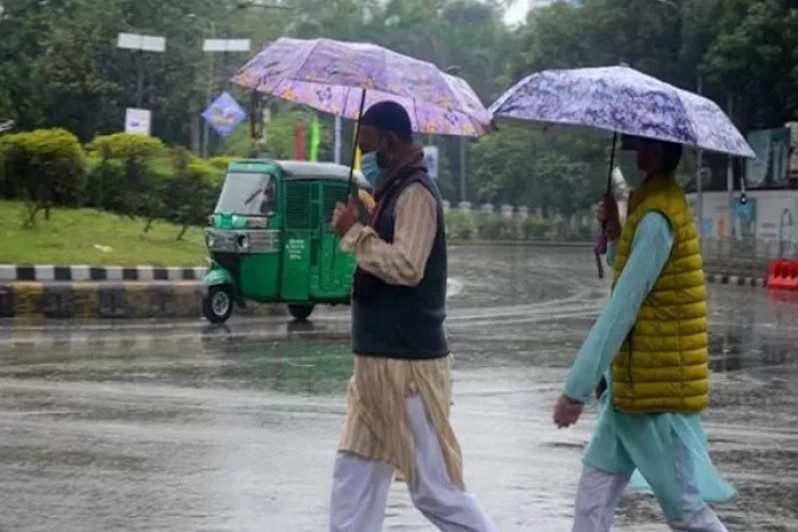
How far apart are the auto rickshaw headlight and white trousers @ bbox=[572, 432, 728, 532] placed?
1433cm

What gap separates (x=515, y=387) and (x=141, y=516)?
6302 mm

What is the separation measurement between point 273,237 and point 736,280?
22565 mm

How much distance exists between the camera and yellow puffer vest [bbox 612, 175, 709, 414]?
18.2ft

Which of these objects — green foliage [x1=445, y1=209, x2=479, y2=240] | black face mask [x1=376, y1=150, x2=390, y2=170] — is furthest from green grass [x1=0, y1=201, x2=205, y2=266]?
green foliage [x1=445, y1=209, x2=479, y2=240]

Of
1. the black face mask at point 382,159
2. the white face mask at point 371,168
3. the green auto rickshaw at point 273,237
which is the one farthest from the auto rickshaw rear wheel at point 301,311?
the black face mask at point 382,159

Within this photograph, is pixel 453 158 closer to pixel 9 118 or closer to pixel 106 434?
pixel 9 118

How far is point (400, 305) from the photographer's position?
5676 millimetres

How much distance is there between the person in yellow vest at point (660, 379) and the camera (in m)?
5.50

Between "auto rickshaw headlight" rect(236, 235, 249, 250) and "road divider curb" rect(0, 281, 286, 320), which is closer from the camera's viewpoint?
"auto rickshaw headlight" rect(236, 235, 249, 250)

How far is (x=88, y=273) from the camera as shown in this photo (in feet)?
70.1

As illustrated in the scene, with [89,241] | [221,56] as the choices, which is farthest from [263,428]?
[221,56]

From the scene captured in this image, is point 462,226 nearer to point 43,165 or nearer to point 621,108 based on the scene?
point 43,165

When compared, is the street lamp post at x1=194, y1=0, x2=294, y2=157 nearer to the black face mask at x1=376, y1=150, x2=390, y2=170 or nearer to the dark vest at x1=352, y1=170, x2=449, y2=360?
the black face mask at x1=376, y1=150, x2=390, y2=170

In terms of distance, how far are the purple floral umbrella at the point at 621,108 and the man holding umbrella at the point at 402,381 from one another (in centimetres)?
54
